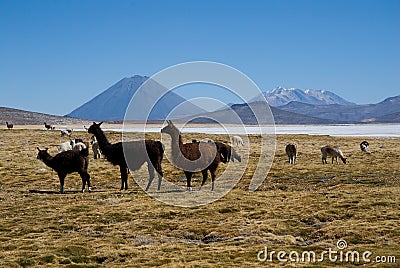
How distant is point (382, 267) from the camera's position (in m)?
11.1

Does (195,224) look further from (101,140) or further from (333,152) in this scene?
(333,152)

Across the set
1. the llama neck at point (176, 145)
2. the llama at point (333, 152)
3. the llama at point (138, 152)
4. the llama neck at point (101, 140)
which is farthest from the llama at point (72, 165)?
the llama at point (333, 152)

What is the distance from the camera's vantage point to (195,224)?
16.8m

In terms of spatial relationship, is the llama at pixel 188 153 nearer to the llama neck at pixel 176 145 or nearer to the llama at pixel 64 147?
the llama neck at pixel 176 145

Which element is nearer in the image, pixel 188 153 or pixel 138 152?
pixel 188 153

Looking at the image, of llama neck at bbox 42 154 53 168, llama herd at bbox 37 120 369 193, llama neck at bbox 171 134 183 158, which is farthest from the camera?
llama neck at bbox 42 154 53 168

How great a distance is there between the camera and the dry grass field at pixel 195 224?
13.0 metres

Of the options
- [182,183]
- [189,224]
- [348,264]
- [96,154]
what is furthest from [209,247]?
[96,154]

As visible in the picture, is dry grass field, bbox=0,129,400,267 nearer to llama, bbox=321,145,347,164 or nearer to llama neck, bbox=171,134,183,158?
llama neck, bbox=171,134,183,158

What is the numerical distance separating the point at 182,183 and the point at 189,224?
10.2 m

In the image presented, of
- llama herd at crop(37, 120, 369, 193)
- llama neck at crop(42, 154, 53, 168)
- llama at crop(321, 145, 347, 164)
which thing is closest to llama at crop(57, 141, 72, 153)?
llama neck at crop(42, 154, 53, 168)

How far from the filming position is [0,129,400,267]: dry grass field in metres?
13.0

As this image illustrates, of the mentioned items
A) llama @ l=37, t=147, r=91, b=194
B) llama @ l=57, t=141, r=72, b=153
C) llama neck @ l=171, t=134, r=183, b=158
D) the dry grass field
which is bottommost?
the dry grass field

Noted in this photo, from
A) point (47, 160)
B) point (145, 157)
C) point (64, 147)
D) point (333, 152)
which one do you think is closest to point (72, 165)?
point (47, 160)
